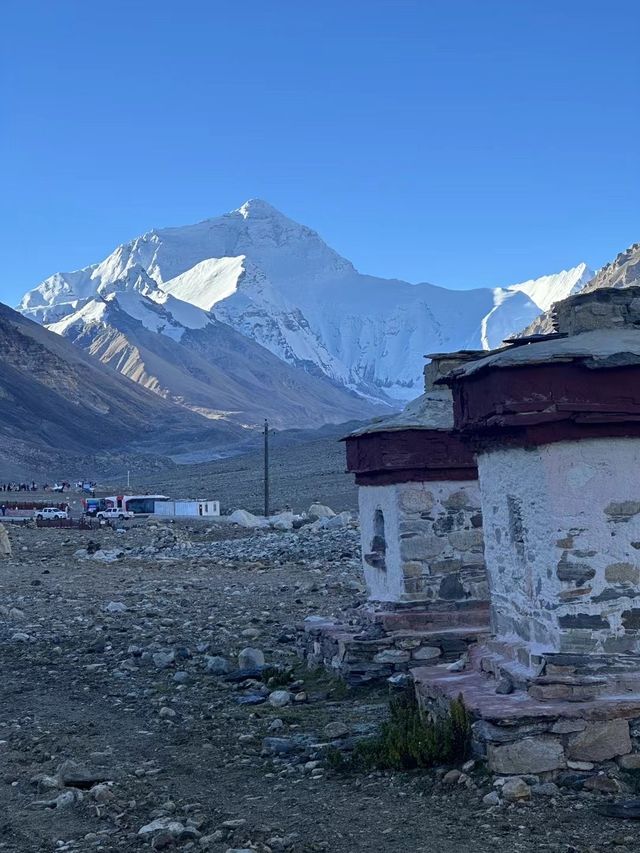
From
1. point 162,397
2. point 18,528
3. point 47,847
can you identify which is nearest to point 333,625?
point 47,847

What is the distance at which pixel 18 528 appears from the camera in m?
40.4

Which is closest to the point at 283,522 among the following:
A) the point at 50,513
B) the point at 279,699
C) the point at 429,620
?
the point at 50,513

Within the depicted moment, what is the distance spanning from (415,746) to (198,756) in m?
2.15

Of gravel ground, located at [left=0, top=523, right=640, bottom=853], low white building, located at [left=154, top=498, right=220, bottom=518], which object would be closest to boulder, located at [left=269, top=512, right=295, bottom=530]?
low white building, located at [left=154, top=498, right=220, bottom=518]

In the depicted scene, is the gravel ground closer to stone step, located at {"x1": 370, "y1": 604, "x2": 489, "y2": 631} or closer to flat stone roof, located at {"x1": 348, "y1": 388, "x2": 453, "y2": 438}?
stone step, located at {"x1": 370, "y1": 604, "x2": 489, "y2": 631}

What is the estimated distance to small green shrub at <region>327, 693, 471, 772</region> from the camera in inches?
291

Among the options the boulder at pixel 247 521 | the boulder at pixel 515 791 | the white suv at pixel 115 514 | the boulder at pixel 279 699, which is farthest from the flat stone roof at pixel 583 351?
the white suv at pixel 115 514

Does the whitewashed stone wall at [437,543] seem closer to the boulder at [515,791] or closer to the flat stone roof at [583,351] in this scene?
the flat stone roof at [583,351]

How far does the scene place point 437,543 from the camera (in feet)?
A: 38.4

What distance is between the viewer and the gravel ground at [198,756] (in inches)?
256

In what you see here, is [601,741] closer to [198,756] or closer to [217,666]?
[198,756]

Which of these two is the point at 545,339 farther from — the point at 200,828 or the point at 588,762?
the point at 200,828

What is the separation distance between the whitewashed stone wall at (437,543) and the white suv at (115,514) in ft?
126

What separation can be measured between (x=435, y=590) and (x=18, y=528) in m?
31.5
